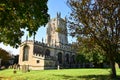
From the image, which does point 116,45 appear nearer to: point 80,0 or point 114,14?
point 114,14

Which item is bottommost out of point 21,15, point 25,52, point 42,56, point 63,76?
point 63,76

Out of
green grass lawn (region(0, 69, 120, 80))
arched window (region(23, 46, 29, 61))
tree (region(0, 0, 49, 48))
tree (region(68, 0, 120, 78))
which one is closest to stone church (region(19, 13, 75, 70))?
arched window (region(23, 46, 29, 61))

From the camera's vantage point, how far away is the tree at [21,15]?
10.6m

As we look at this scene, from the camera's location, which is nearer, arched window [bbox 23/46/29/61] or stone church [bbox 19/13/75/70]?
stone church [bbox 19/13/75/70]

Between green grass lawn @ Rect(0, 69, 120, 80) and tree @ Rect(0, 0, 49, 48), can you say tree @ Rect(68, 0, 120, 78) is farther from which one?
tree @ Rect(0, 0, 49, 48)

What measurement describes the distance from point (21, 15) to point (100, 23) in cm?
1009

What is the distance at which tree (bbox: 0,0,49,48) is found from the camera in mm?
10625

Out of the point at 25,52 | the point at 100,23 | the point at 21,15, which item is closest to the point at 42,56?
the point at 25,52

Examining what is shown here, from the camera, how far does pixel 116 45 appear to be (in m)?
19.2

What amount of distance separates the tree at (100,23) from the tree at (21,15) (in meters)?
6.87

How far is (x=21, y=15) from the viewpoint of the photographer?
11.1m

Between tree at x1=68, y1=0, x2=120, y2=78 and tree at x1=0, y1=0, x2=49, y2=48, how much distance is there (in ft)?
22.5

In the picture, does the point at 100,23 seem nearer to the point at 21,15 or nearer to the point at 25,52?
the point at 21,15

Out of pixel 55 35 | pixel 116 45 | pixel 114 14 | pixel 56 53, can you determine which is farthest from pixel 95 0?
pixel 55 35
